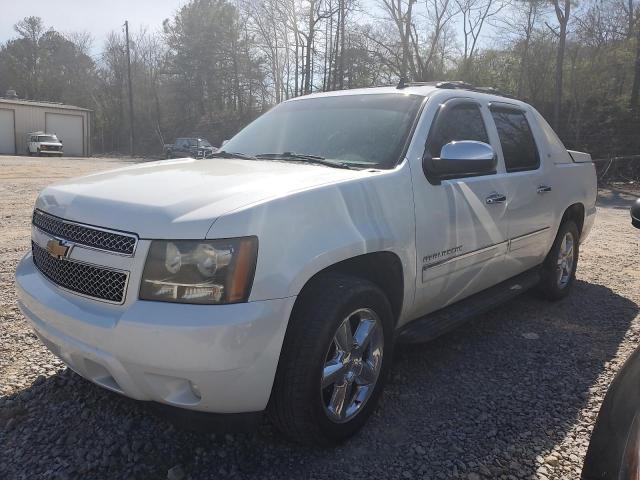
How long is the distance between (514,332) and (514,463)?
186 cm

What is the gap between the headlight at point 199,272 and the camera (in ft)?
6.77

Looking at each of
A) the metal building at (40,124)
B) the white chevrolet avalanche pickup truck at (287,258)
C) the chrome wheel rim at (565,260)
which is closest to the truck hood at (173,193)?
the white chevrolet avalanche pickup truck at (287,258)

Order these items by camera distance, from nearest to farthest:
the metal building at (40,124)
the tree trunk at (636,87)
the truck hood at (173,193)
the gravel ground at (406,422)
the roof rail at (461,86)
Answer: the truck hood at (173,193)
the gravel ground at (406,422)
the roof rail at (461,86)
the tree trunk at (636,87)
the metal building at (40,124)

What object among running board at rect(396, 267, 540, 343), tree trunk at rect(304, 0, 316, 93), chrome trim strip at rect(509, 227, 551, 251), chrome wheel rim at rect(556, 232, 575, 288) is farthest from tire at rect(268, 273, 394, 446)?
tree trunk at rect(304, 0, 316, 93)

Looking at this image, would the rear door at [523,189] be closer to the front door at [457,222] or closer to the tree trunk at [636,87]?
the front door at [457,222]

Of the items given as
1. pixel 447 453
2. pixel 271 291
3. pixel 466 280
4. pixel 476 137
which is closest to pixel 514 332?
pixel 466 280

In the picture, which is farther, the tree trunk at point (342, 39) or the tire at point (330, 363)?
the tree trunk at point (342, 39)

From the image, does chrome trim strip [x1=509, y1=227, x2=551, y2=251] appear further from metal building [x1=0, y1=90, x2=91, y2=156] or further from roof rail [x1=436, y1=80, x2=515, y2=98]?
metal building [x1=0, y1=90, x2=91, y2=156]

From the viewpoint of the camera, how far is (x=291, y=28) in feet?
122

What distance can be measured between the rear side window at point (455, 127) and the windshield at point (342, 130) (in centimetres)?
17

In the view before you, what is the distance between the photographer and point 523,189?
4035mm

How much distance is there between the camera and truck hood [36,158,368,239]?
6.93 feet

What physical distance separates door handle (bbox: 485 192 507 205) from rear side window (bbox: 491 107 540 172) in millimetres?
313

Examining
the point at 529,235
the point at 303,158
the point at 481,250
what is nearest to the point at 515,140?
the point at 529,235
